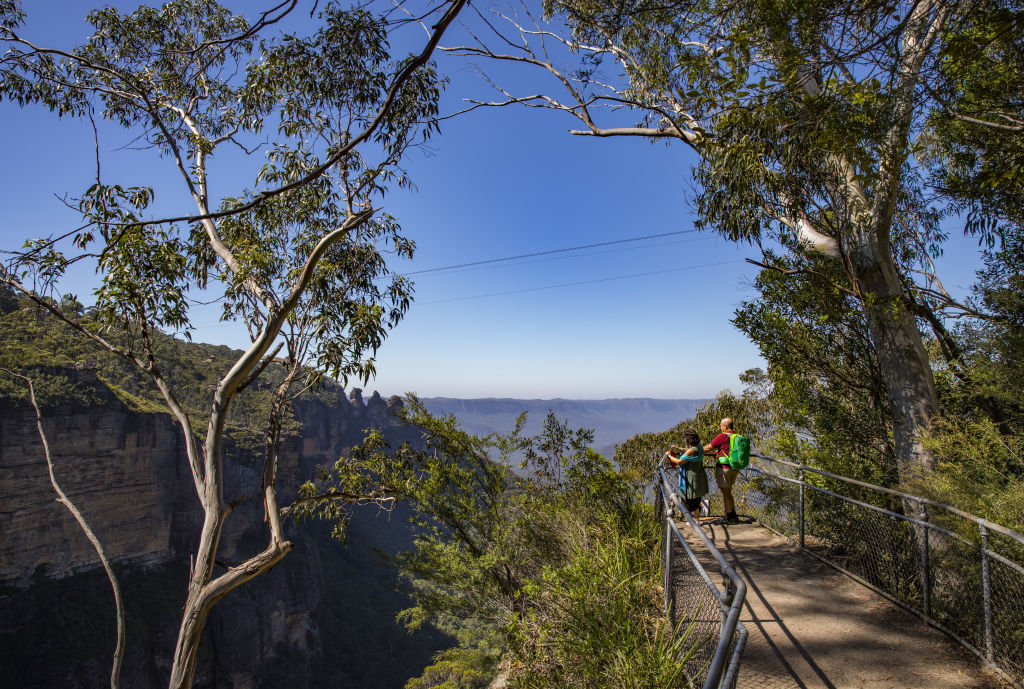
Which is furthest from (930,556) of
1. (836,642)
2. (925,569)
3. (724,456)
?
(724,456)

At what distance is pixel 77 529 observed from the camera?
34.6 m

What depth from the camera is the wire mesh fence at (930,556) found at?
3.13m

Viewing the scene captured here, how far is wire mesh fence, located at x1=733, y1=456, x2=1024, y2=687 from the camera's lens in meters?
3.13

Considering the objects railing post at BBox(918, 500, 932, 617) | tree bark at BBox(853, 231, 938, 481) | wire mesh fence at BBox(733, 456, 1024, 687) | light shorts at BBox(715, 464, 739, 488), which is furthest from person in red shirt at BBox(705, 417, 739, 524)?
railing post at BBox(918, 500, 932, 617)

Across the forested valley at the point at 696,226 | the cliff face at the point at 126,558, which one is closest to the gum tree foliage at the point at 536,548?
the forested valley at the point at 696,226

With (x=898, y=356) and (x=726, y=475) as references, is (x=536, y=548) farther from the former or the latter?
(x=898, y=356)

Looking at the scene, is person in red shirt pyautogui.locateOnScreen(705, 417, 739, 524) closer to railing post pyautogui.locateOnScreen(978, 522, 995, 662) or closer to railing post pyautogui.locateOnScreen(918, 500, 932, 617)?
railing post pyautogui.locateOnScreen(918, 500, 932, 617)

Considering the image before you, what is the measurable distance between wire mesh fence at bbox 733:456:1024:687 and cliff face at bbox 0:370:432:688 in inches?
1718

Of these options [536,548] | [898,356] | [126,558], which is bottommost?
[126,558]

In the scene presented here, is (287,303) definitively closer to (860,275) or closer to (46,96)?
(46,96)

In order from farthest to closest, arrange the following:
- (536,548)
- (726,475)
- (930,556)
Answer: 1. (726,475)
2. (536,548)
3. (930,556)

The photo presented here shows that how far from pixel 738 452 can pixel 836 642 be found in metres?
2.63

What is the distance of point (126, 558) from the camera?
37969 mm

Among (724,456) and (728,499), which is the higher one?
(724,456)
